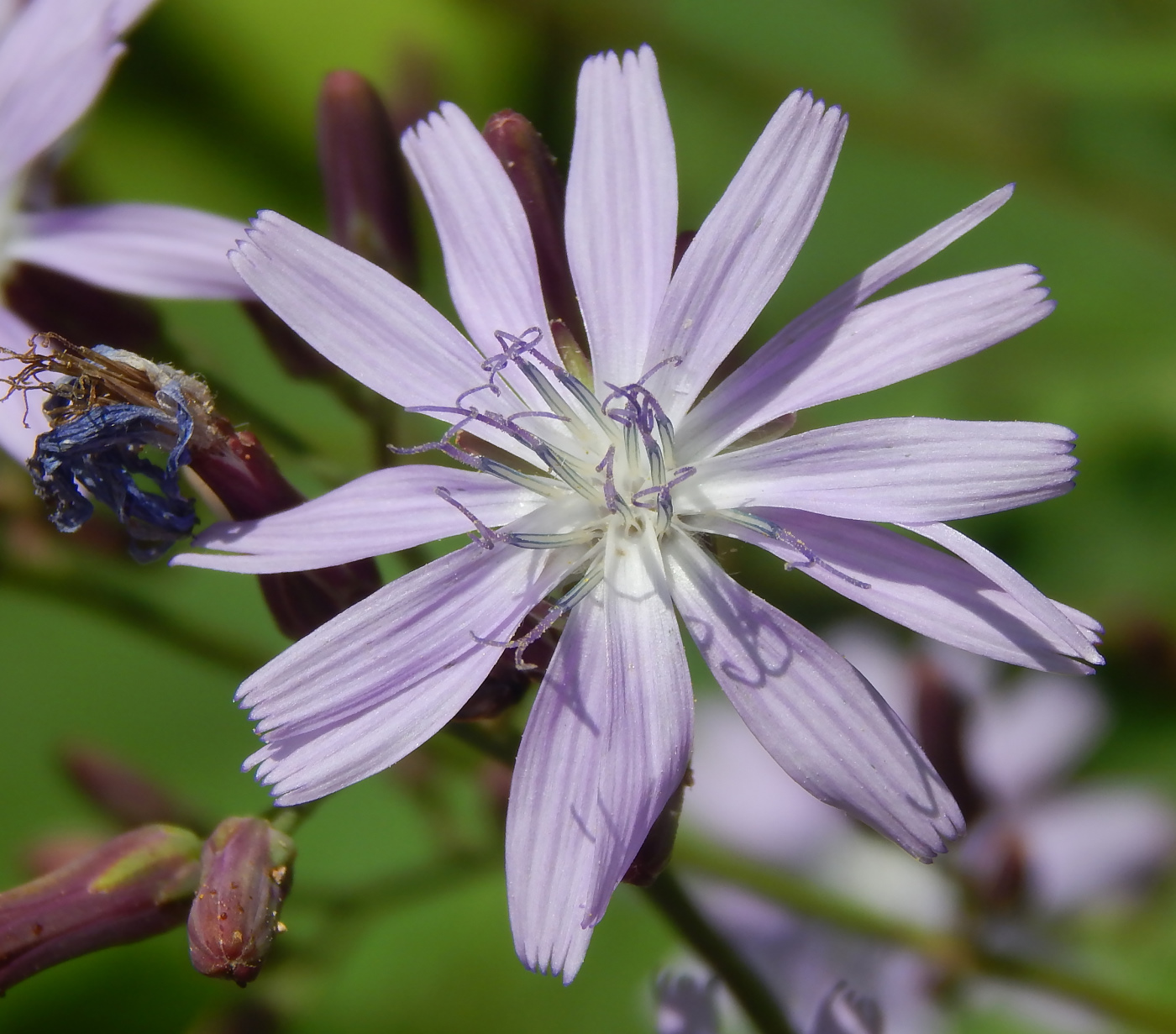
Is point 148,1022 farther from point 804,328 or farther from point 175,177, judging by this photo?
point 804,328

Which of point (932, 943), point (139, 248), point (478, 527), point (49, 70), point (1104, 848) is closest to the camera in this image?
point (478, 527)

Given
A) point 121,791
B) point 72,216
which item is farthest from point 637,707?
point 121,791

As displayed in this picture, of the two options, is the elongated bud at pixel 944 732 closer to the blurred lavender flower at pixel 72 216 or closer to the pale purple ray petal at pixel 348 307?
the pale purple ray petal at pixel 348 307

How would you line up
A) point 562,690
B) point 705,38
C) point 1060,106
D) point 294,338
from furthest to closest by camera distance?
1. point 705,38
2. point 1060,106
3. point 294,338
4. point 562,690

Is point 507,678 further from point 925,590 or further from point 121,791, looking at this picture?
point 121,791

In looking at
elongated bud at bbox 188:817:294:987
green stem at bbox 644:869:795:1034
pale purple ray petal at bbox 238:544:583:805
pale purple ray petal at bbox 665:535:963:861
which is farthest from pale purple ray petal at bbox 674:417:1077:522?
elongated bud at bbox 188:817:294:987

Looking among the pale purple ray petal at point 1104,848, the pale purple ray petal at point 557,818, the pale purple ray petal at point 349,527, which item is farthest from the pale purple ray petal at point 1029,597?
the pale purple ray petal at point 1104,848

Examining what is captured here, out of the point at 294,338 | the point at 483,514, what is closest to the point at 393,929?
the point at 294,338
